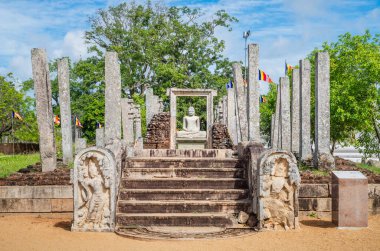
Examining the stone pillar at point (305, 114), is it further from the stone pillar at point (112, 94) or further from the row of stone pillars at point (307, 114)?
the stone pillar at point (112, 94)

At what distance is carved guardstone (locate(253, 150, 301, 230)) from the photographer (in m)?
8.03

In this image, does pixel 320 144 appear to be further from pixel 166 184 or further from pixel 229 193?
pixel 166 184

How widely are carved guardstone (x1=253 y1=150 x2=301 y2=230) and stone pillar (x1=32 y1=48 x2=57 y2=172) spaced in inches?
216

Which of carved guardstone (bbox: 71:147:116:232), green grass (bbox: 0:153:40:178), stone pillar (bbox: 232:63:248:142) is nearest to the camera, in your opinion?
carved guardstone (bbox: 71:147:116:232)

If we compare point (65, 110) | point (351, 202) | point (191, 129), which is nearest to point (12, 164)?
point (65, 110)

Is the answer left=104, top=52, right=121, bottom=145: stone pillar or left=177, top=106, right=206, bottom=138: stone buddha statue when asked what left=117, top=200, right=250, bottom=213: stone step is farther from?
left=177, top=106, right=206, bottom=138: stone buddha statue

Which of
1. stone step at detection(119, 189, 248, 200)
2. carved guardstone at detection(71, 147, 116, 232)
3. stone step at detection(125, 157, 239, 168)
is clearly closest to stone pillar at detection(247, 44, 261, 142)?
stone step at detection(125, 157, 239, 168)

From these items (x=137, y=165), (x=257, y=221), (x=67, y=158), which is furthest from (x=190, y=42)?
(x=257, y=221)

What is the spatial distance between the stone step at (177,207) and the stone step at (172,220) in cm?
25

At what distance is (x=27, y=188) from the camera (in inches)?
363

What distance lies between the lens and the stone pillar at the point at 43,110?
35.7 ft

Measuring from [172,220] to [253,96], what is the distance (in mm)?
4449

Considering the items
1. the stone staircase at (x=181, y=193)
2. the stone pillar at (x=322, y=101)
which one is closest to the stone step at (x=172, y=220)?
the stone staircase at (x=181, y=193)

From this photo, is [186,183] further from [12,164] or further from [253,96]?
[12,164]
